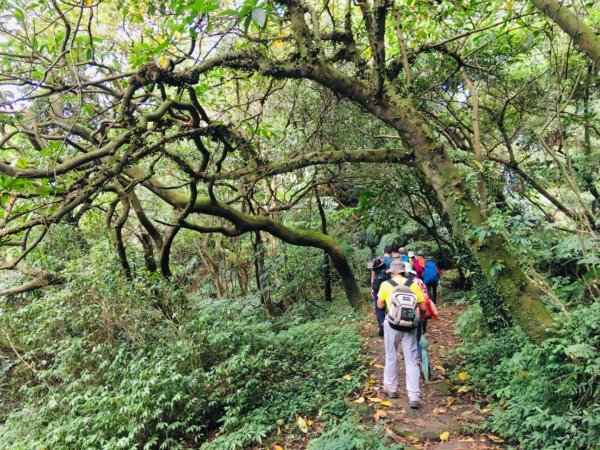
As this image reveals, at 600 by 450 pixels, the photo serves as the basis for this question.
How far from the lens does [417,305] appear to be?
5.33 metres

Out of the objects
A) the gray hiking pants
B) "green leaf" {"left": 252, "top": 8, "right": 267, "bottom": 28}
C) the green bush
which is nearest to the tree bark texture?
"green leaf" {"left": 252, "top": 8, "right": 267, "bottom": 28}

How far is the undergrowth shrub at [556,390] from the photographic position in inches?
141

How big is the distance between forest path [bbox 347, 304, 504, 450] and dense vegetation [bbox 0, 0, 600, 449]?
26 centimetres

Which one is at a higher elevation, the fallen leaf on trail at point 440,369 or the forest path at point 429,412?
the fallen leaf on trail at point 440,369

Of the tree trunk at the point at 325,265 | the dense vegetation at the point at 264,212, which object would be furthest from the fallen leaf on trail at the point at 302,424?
the tree trunk at the point at 325,265

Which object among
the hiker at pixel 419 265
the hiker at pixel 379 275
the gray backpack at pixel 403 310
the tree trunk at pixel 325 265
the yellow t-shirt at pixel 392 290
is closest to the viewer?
the gray backpack at pixel 403 310

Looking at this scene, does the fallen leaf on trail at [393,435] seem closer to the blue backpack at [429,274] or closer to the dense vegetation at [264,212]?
the dense vegetation at [264,212]

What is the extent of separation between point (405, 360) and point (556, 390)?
183cm

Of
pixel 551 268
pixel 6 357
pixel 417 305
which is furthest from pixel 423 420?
pixel 6 357

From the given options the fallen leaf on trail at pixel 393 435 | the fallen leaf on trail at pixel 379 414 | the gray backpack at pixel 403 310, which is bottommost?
the fallen leaf on trail at pixel 393 435

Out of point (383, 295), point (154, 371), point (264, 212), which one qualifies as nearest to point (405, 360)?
point (383, 295)

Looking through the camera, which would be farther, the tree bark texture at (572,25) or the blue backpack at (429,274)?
the blue backpack at (429,274)

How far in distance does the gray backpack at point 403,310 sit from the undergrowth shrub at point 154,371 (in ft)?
4.44

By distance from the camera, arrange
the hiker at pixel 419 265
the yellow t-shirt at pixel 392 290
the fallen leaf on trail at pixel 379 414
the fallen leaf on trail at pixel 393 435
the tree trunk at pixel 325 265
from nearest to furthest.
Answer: the fallen leaf on trail at pixel 393 435 → the fallen leaf on trail at pixel 379 414 → the yellow t-shirt at pixel 392 290 → the hiker at pixel 419 265 → the tree trunk at pixel 325 265
